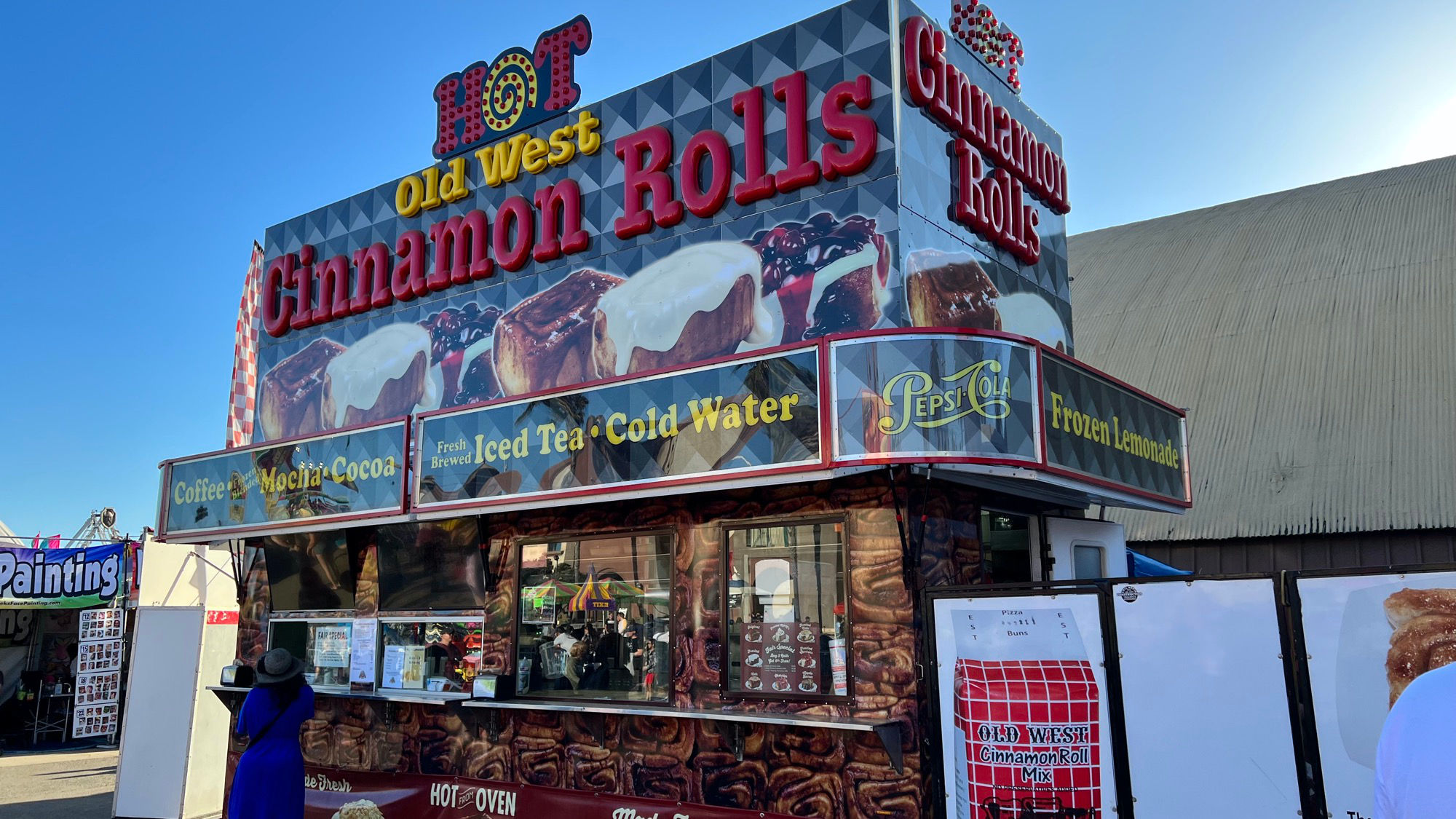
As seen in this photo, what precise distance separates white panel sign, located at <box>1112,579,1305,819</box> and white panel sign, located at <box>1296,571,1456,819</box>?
7.2 inches

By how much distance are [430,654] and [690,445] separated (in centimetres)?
474

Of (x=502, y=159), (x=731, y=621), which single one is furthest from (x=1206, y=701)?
(x=502, y=159)

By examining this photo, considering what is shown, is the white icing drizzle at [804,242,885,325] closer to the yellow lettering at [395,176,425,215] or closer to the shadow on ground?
the yellow lettering at [395,176,425,215]

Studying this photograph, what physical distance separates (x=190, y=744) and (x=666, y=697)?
742 cm

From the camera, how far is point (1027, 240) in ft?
35.2

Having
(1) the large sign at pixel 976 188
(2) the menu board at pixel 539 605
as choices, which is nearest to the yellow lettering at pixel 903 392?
(1) the large sign at pixel 976 188

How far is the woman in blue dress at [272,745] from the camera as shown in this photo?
7945 millimetres

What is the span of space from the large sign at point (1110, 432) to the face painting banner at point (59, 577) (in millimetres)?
21801

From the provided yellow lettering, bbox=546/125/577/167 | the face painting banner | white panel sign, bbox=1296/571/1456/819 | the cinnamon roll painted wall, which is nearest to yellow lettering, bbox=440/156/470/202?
yellow lettering, bbox=546/125/577/167

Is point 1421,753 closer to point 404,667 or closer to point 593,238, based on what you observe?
point 593,238

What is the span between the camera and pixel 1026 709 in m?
6.67

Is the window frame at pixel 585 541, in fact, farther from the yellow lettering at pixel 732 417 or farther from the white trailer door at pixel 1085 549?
the white trailer door at pixel 1085 549

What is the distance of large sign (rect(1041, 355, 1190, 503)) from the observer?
7805mm

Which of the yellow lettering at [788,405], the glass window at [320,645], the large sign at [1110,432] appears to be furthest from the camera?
the glass window at [320,645]
